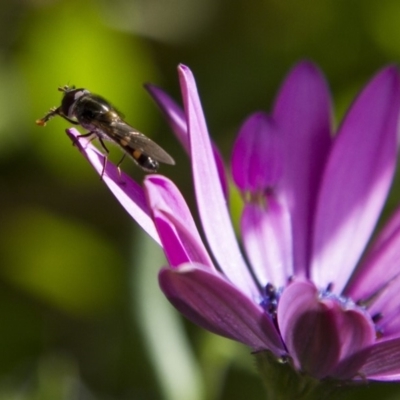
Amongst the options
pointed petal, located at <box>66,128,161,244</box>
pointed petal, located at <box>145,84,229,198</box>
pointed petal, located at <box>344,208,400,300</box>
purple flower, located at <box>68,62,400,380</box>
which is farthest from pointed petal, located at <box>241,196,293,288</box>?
pointed petal, located at <box>66,128,161,244</box>

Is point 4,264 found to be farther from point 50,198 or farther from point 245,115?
point 245,115

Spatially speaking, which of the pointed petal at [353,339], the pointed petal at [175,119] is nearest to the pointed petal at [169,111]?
the pointed petal at [175,119]

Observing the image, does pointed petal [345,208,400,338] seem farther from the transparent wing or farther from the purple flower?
the transparent wing

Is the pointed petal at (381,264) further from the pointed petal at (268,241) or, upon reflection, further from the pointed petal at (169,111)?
the pointed petal at (169,111)

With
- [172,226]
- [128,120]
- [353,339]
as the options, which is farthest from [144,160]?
[128,120]

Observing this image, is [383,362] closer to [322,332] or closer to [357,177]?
[322,332]

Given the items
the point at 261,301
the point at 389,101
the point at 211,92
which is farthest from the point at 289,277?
the point at 211,92
